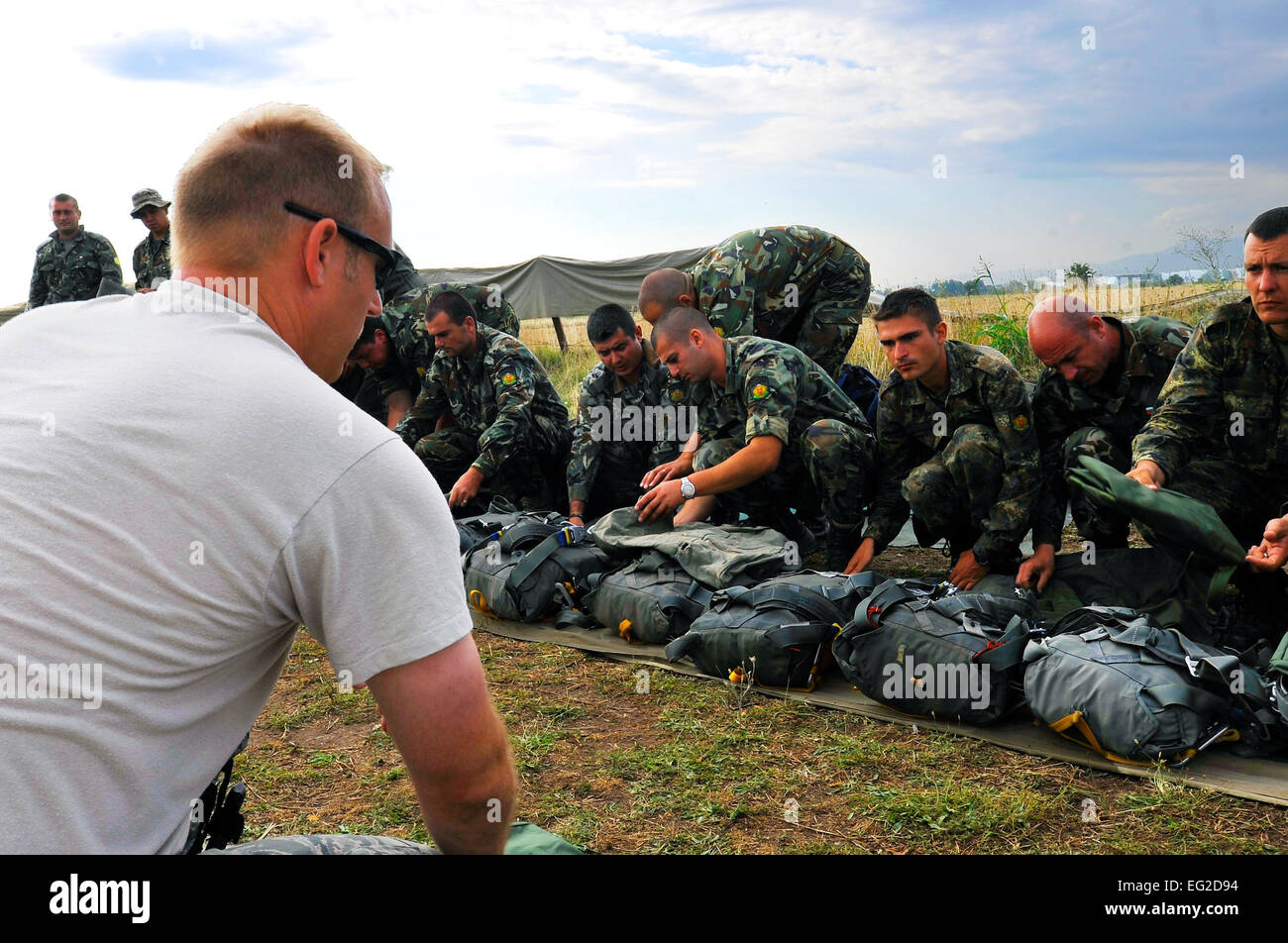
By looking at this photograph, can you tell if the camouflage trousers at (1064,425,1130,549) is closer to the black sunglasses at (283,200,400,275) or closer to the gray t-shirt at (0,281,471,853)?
the black sunglasses at (283,200,400,275)

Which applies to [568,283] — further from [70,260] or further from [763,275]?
[763,275]

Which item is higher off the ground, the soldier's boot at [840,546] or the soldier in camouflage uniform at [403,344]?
the soldier in camouflage uniform at [403,344]

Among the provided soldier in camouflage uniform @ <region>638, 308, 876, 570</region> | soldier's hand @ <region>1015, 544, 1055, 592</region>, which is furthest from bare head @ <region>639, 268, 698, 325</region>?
soldier's hand @ <region>1015, 544, 1055, 592</region>

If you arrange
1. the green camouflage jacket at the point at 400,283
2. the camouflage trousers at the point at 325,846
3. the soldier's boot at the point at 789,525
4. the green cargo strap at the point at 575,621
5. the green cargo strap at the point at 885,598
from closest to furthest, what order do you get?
the camouflage trousers at the point at 325,846 < the green cargo strap at the point at 885,598 < the green cargo strap at the point at 575,621 < the soldier's boot at the point at 789,525 < the green camouflage jacket at the point at 400,283

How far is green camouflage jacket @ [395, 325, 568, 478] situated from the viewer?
20.0 ft

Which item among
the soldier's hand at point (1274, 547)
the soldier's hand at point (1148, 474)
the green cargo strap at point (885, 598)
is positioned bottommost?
the green cargo strap at point (885, 598)

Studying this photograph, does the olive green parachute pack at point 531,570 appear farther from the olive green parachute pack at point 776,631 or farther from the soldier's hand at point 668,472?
the olive green parachute pack at point 776,631

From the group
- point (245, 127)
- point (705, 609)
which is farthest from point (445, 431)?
point (245, 127)

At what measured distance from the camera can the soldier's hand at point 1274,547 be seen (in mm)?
3289

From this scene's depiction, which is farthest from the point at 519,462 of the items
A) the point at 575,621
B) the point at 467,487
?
the point at 575,621

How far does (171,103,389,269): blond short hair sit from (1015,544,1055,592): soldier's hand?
364cm

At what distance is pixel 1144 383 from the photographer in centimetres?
455

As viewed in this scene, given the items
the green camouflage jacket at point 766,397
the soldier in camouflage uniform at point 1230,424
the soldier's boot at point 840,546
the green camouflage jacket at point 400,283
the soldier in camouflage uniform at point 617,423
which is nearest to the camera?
the soldier in camouflage uniform at point 1230,424

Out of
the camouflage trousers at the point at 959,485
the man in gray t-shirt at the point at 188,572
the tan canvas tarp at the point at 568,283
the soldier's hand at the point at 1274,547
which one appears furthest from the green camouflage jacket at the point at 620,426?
the tan canvas tarp at the point at 568,283
